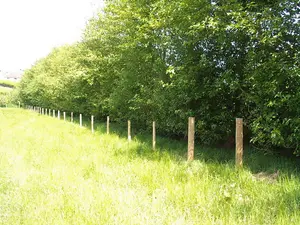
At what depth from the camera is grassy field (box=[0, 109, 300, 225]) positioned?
13.2 ft

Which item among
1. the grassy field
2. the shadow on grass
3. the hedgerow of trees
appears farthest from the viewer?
the shadow on grass

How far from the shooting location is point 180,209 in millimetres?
4320

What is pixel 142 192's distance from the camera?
5.22 meters

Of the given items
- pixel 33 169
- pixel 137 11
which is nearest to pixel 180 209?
pixel 33 169

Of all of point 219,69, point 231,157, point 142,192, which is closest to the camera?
point 142,192

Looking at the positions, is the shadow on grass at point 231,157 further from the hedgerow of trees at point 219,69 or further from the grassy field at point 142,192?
the hedgerow of trees at point 219,69

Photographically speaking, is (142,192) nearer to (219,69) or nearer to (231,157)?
(231,157)

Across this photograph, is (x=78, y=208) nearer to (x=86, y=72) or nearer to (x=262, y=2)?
(x=262, y=2)

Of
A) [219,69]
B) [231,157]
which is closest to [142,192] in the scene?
[231,157]

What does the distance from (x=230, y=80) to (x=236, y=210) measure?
4708 millimetres

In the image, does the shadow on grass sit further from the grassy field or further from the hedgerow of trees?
the hedgerow of trees

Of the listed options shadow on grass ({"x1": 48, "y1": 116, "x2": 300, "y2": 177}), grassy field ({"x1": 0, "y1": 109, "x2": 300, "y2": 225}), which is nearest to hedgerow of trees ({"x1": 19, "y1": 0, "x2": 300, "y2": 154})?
shadow on grass ({"x1": 48, "y1": 116, "x2": 300, "y2": 177})

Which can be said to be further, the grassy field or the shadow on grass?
the shadow on grass

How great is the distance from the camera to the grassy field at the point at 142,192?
13.2 ft
